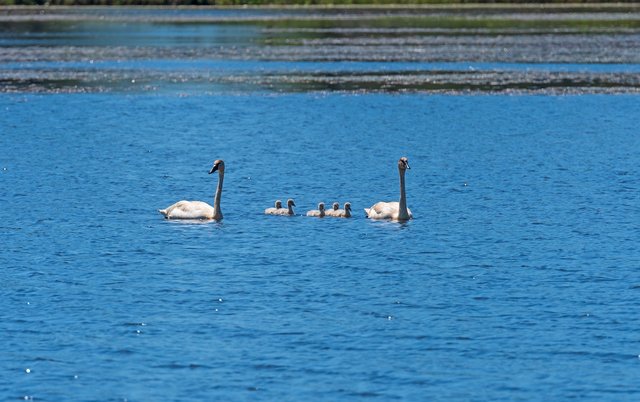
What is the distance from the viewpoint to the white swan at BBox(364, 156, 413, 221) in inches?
1287

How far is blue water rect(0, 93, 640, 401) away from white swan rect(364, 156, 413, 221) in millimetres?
469

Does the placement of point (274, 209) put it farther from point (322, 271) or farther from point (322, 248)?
point (322, 271)

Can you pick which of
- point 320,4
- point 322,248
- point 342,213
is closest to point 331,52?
point 342,213

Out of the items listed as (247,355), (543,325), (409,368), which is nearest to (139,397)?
(247,355)

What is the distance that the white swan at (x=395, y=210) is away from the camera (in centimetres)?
3269

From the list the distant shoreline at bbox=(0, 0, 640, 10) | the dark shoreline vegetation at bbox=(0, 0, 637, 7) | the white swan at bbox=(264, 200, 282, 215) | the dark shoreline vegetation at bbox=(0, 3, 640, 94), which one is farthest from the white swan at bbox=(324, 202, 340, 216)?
the dark shoreline vegetation at bbox=(0, 0, 637, 7)

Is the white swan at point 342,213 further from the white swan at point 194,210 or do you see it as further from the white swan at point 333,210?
the white swan at point 194,210

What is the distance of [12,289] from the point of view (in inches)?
1025

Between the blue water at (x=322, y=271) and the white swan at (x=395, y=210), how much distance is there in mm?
469

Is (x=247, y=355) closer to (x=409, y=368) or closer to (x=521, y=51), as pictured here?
(x=409, y=368)

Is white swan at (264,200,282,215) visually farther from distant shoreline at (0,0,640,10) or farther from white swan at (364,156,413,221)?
distant shoreline at (0,0,640,10)

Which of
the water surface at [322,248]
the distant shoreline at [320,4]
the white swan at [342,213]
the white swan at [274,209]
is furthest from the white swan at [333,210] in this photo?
the distant shoreline at [320,4]

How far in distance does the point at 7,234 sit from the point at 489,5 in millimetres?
126655

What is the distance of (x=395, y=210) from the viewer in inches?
1293
